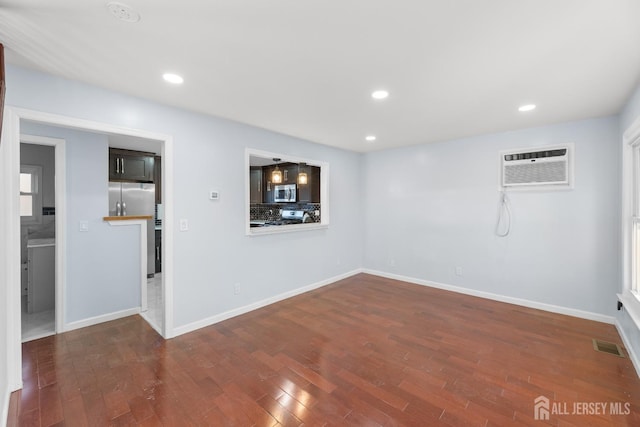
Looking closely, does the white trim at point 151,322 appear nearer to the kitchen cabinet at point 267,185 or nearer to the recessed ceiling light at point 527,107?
the kitchen cabinet at point 267,185

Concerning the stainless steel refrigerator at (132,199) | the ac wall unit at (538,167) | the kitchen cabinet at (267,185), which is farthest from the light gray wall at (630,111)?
the stainless steel refrigerator at (132,199)

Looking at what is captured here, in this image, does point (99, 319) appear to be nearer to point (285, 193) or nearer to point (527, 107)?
point (285, 193)

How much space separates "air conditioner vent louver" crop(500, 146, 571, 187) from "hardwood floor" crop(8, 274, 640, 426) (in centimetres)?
173

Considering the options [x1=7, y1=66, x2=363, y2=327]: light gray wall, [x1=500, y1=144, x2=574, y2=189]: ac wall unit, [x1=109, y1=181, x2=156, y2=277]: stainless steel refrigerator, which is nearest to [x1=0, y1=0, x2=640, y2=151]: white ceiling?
[x1=7, y1=66, x2=363, y2=327]: light gray wall

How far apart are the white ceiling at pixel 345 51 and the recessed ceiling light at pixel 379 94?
0.21 feet

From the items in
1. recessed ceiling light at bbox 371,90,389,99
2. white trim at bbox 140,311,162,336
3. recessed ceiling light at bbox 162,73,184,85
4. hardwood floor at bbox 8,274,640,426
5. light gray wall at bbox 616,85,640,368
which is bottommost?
hardwood floor at bbox 8,274,640,426

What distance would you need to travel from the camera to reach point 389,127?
12.5 feet

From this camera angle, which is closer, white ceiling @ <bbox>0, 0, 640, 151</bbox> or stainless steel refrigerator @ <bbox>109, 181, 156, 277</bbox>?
white ceiling @ <bbox>0, 0, 640, 151</bbox>

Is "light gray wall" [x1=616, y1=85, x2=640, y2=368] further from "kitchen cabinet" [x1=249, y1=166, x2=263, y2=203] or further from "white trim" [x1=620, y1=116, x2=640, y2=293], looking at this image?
"kitchen cabinet" [x1=249, y1=166, x2=263, y2=203]

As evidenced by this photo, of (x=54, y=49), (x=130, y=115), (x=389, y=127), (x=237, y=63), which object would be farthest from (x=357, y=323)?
(x=54, y=49)

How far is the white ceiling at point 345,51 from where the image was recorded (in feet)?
5.09

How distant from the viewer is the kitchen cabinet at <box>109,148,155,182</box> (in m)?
4.86

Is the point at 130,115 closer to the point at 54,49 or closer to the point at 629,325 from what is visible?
the point at 54,49

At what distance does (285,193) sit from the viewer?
22.6ft
